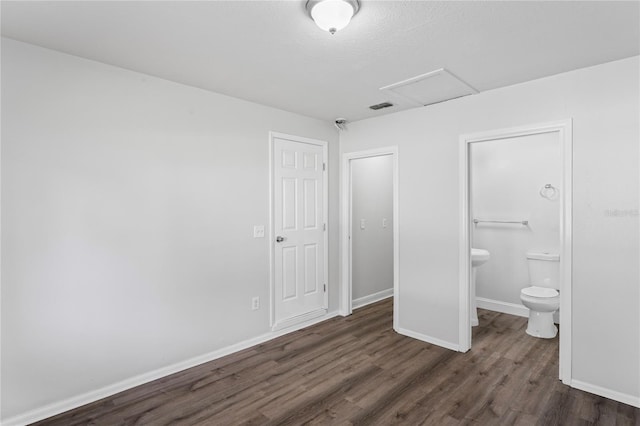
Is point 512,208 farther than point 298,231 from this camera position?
Yes

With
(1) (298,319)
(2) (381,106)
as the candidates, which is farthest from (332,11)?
(1) (298,319)

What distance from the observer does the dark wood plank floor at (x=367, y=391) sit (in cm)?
226

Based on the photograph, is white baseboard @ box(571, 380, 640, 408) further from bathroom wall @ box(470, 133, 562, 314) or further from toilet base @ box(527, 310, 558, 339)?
bathroom wall @ box(470, 133, 562, 314)

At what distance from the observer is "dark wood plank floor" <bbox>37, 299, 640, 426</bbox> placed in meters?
2.26

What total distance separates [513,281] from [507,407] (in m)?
2.26

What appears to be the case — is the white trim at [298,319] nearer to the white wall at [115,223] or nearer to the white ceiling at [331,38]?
the white wall at [115,223]

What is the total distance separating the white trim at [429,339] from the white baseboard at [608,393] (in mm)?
938

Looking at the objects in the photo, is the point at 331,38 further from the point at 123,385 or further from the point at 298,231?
the point at 123,385

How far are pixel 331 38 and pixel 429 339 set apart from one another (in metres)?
2.97

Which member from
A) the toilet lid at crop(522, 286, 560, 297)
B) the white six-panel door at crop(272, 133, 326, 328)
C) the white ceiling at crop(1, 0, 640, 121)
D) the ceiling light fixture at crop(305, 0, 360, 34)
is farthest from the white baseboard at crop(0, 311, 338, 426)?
the ceiling light fixture at crop(305, 0, 360, 34)

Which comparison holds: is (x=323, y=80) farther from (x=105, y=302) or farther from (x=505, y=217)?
(x=505, y=217)

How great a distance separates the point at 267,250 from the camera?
3.53 meters

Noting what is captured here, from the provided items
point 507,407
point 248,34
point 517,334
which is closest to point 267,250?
point 248,34

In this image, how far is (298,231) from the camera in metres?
3.84
